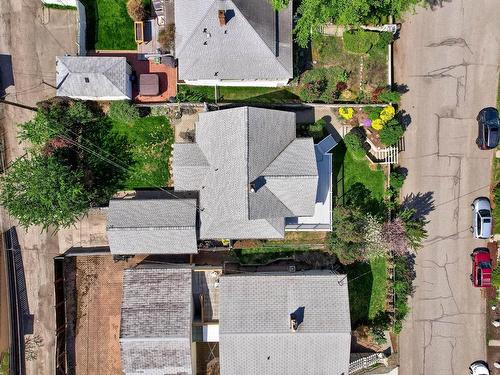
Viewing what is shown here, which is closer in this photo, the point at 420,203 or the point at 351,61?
the point at 351,61

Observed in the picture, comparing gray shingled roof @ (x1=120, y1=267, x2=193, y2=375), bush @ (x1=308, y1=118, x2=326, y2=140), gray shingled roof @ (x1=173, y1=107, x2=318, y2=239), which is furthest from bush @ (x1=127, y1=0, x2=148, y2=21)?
gray shingled roof @ (x1=120, y1=267, x2=193, y2=375)

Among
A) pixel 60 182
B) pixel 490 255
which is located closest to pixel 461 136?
pixel 490 255

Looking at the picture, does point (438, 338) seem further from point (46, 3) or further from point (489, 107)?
point (46, 3)

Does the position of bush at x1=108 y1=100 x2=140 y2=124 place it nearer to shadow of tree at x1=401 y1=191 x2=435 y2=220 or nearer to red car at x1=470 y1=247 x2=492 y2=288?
shadow of tree at x1=401 y1=191 x2=435 y2=220

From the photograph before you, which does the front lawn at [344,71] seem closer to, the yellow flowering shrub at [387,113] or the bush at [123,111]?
the yellow flowering shrub at [387,113]

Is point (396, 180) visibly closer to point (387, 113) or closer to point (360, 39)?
point (387, 113)

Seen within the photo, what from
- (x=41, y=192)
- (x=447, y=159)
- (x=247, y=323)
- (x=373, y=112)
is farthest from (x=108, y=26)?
(x=447, y=159)

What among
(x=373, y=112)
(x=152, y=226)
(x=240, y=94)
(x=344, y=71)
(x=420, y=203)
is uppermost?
(x=344, y=71)
